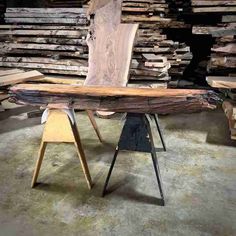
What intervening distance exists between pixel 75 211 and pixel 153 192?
634 millimetres

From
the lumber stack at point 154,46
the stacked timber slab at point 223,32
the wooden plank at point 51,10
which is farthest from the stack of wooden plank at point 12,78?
the stacked timber slab at point 223,32

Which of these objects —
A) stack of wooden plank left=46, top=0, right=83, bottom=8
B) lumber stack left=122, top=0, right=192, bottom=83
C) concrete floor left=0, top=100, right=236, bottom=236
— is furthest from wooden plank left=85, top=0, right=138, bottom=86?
stack of wooden plank left=46, top=0, right=83, bottom=8

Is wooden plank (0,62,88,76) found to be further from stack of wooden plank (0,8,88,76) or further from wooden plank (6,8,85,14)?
wooden plank (6,8,85,14)

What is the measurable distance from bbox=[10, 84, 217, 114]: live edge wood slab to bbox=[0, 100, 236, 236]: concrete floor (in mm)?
701

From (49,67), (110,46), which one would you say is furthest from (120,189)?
(49,67)

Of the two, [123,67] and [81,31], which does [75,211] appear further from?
[81,31]

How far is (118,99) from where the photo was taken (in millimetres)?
2094

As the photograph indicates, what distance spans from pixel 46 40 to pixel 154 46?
162 centimetres

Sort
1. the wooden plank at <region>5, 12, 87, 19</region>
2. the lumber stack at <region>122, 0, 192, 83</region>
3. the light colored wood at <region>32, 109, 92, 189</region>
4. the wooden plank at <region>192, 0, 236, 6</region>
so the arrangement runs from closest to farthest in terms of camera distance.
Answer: the light colored wood at <region>32, 109, 92, 189</region>
the wooden plank at <region>192, 0, 236, 6</region>
the lumber stack at <region>122, 0, 192, 83</region>
the wooden plank at <region>5, 12, 87, 19</region>

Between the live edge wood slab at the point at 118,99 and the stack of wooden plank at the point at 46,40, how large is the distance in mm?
2140

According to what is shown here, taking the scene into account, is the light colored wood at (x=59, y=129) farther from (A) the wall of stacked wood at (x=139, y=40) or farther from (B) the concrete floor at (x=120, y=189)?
(A) the wall of stacked wood at (x=139, y=40)

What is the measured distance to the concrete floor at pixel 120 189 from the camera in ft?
6.57

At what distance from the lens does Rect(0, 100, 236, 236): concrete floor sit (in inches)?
78.8

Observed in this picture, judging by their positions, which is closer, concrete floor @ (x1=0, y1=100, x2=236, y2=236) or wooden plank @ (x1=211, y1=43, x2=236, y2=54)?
concrete floor @ (x1=0, y1=100, x2=236, y2=236)
